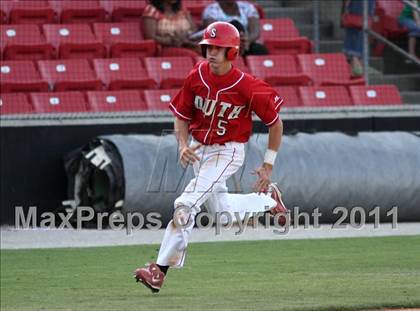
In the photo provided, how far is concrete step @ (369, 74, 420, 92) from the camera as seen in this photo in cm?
1625

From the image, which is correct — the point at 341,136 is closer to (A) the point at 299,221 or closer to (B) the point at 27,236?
(A) the point at 299,221

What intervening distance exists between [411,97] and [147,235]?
4861mm

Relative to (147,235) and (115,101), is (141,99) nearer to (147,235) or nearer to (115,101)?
(115,101)

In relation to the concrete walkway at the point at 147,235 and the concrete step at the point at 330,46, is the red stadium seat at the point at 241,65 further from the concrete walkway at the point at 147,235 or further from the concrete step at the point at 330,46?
the concrete walkway at the point at 147,235

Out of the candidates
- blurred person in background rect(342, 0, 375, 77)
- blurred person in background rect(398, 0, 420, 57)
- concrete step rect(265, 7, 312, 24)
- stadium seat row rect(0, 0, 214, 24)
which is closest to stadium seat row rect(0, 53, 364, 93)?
blurred person in background rect(342, 0, 375, 77)

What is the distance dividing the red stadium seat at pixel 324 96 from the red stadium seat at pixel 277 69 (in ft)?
0.73

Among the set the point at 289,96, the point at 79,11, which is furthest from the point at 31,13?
the point at 289,96

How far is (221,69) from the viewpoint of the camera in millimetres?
8031

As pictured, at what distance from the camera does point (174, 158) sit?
13.5 m

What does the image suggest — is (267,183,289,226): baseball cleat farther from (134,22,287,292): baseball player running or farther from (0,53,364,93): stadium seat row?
(0,53,364,93): stadium seat row

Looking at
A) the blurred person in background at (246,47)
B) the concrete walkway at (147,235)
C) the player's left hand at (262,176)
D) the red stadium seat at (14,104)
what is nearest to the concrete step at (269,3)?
the blurred person in background at (246,47)

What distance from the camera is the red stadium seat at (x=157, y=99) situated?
14617 millimetres

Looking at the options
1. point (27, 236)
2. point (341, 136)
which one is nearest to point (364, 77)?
point (341, 136)

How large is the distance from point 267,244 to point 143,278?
14.3 ft
